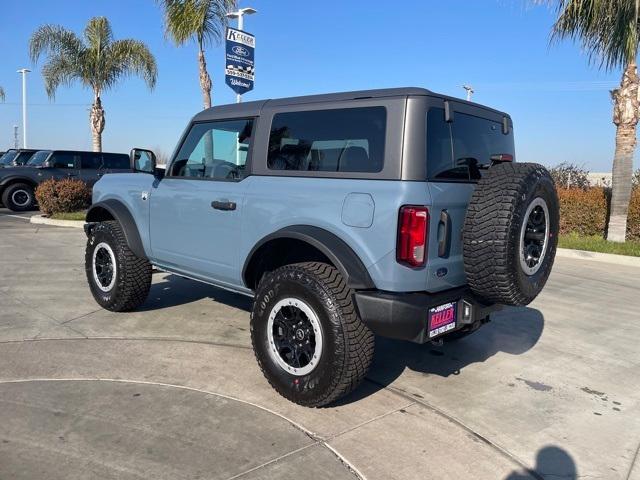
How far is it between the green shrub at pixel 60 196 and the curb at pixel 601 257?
1192 cm

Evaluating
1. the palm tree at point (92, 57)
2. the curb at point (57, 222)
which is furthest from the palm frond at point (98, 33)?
the curb at point (57, 222)

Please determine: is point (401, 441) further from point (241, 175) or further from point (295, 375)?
point (241, 175)

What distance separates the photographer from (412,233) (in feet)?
9.86

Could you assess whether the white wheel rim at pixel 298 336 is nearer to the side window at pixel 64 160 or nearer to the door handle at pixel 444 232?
the door handle at pixel 444 232

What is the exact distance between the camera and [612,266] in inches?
362

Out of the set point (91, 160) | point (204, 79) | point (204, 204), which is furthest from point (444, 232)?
point (91, 160)

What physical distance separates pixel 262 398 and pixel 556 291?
16.3ft

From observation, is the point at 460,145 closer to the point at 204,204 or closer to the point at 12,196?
the point at 204,204

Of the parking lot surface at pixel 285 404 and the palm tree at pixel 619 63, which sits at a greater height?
the palm tree at pixel 619 63

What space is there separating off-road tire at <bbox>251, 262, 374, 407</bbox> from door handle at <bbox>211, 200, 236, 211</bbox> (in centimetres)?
77

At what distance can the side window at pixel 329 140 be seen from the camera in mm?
3268

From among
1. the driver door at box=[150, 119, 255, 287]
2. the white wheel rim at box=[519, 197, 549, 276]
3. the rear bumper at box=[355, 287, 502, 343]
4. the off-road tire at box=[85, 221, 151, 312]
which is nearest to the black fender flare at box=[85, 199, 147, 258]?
the off-road tire at box=[85, 221, 151, 312]

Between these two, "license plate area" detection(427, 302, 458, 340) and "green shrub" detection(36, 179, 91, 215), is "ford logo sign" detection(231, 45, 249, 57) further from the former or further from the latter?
"license plate area" detection(427, 302, 458, 340)

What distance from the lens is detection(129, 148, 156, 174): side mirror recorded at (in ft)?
15.6
